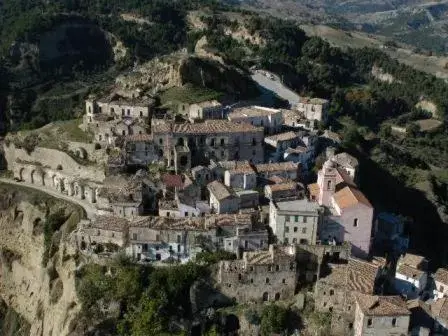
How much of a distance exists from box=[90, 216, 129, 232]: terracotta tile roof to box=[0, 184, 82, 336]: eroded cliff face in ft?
9.92

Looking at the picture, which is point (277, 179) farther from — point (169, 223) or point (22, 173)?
point (22, 173)

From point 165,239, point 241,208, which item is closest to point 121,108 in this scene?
point 241,208

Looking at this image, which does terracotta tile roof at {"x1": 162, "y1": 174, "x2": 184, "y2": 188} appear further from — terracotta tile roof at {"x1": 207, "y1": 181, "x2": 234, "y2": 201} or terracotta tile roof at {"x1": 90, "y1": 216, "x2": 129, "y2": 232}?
terracotta tile roof at {"x1": 90, "y1": 216, "x2": 129, "y2": 232}

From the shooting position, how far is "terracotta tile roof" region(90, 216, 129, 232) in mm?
46897

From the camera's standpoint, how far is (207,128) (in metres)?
57.9

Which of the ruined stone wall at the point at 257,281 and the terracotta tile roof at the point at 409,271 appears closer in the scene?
the ruined stone wall at the point at 257,281

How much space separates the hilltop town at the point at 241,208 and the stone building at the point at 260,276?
77mm

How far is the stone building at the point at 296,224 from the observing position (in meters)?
45.7

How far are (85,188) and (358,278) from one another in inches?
1083

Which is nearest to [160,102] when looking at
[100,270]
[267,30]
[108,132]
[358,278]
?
[108,132]

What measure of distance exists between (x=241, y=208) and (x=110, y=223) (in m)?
10.7

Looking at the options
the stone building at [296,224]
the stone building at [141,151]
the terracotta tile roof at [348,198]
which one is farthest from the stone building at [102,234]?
the terracotta tile roof at [348,198]

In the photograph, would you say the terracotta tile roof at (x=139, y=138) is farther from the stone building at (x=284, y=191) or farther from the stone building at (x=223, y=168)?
the stone building at (x=284, y=191)

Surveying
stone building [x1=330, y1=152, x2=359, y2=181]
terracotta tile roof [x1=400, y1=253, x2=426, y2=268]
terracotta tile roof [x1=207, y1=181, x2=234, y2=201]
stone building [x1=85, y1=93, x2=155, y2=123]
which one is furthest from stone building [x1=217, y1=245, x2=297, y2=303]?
stone building [x1=85, y1=93, x2=155, y2=123]
